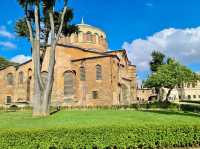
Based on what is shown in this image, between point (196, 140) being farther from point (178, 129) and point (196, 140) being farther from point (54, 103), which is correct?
point (54, 103)

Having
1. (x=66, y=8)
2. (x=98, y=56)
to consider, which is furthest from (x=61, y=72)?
(x=66, y=8)

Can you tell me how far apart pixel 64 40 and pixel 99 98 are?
60.5 ft

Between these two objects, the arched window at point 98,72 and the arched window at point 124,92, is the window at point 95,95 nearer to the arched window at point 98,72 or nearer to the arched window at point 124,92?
the arched window at point 98,72

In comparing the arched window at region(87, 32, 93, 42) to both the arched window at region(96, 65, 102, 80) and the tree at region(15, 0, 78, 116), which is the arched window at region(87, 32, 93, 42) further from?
the tree at region(15, 0, 78, 116)

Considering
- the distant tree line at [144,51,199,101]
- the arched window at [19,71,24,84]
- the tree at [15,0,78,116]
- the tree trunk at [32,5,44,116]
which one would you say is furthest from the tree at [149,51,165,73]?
the tree trunk at [32,5,44,116]

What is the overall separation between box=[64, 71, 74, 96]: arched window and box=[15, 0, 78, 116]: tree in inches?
580

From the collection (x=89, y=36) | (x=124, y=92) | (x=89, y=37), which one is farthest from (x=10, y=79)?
(x=124, y=92)

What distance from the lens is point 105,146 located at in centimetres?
1038

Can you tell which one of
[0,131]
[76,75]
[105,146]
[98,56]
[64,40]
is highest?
[64,40]

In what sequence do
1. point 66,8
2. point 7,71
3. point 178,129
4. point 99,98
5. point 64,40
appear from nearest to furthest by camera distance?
point 178,129 → point 66,8 → point 99,98 → point 7,71 → point 64,40

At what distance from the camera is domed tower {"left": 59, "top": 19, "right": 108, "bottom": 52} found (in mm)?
51188

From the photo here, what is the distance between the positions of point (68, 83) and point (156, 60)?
2758 cm

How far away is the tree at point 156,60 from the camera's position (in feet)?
200

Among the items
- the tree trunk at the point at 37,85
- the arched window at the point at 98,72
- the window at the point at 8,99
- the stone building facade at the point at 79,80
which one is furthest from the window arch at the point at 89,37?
the tree trunk at the point at 37,85
